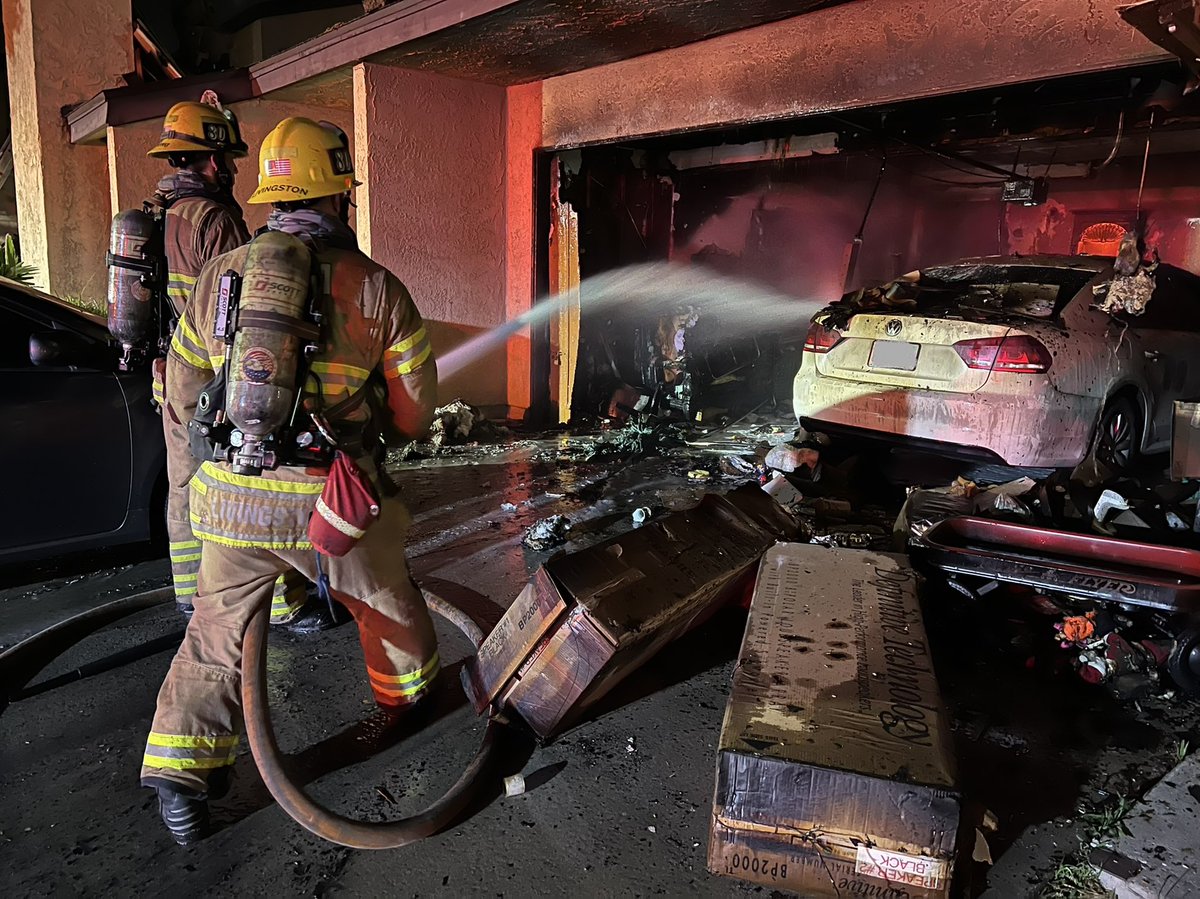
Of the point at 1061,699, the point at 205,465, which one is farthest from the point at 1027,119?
the point at 205,465

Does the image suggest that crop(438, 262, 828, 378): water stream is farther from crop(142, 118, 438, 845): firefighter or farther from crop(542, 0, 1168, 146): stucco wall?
crop(142, 118, 438, 845): firefighter

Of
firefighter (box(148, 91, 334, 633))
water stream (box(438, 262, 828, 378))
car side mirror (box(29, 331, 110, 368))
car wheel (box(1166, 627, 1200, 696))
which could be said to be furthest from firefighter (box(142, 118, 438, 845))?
water stream (box(438, 262, 828, 378))

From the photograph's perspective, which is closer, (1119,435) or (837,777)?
(837,777)

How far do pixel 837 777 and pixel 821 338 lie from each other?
434 cm

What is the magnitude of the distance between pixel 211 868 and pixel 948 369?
15.0 ft

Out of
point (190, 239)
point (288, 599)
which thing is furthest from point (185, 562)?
point (190, 239)

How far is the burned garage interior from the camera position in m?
2.17

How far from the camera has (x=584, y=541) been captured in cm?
474

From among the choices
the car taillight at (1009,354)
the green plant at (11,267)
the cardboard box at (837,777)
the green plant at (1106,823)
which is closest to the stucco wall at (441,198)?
the car taillight at (1009,354)

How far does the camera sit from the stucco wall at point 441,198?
7184mm

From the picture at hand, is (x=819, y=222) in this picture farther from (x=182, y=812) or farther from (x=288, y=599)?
(x=182, y=812)

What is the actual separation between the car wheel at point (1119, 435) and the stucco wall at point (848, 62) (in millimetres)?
2150

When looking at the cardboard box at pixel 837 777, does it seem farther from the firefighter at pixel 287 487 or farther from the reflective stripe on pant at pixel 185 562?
the reflective stripe on pant at pixel 185 562

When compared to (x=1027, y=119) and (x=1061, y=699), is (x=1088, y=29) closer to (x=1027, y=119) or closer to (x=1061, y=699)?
(x=1027, y=119)
